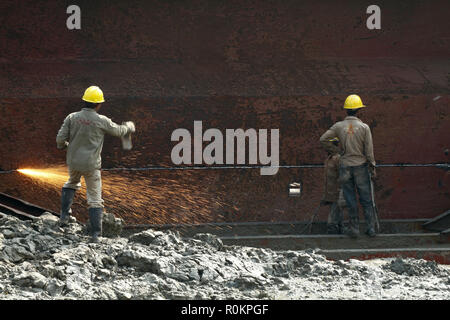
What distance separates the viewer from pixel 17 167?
8727 mm

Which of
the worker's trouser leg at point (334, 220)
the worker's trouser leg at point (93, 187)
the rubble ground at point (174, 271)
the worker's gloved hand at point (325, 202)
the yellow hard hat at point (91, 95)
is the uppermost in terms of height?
the yellow hard hat at point (91, 95)

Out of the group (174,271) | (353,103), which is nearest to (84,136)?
(174,271)

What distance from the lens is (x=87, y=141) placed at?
292 inches

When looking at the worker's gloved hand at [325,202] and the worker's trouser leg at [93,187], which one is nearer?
the worker's trouser leg at [93,187]

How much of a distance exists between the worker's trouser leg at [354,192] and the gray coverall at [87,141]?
2.58m

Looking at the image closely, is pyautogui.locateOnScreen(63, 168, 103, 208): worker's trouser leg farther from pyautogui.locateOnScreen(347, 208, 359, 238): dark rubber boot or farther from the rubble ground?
pyautogui.locateOnScreen(347, 208, 359, 238): dark rubber boot

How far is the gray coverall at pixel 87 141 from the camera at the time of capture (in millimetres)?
7395

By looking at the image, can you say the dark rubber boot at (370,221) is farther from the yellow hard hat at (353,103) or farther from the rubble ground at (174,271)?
the yellow hard hat at (353,103)

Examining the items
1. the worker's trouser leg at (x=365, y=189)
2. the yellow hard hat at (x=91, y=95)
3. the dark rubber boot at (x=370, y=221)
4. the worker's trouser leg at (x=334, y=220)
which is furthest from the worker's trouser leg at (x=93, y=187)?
the dark rubber boot at (x=370, y=221)

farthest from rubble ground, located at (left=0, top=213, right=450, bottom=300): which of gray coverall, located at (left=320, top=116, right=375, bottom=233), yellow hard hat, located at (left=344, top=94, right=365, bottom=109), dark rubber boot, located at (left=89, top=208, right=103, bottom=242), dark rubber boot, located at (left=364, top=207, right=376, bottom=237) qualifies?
yellow hard hat, located at (left=344, top=94, right=365, bottom=109)

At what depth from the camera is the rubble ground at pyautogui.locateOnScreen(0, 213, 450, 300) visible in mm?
6180

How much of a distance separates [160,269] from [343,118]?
3.50m

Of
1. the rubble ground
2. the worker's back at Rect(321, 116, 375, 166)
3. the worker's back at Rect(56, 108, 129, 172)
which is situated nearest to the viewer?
the rubble ground

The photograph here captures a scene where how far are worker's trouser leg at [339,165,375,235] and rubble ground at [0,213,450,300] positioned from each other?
40.4 inches
